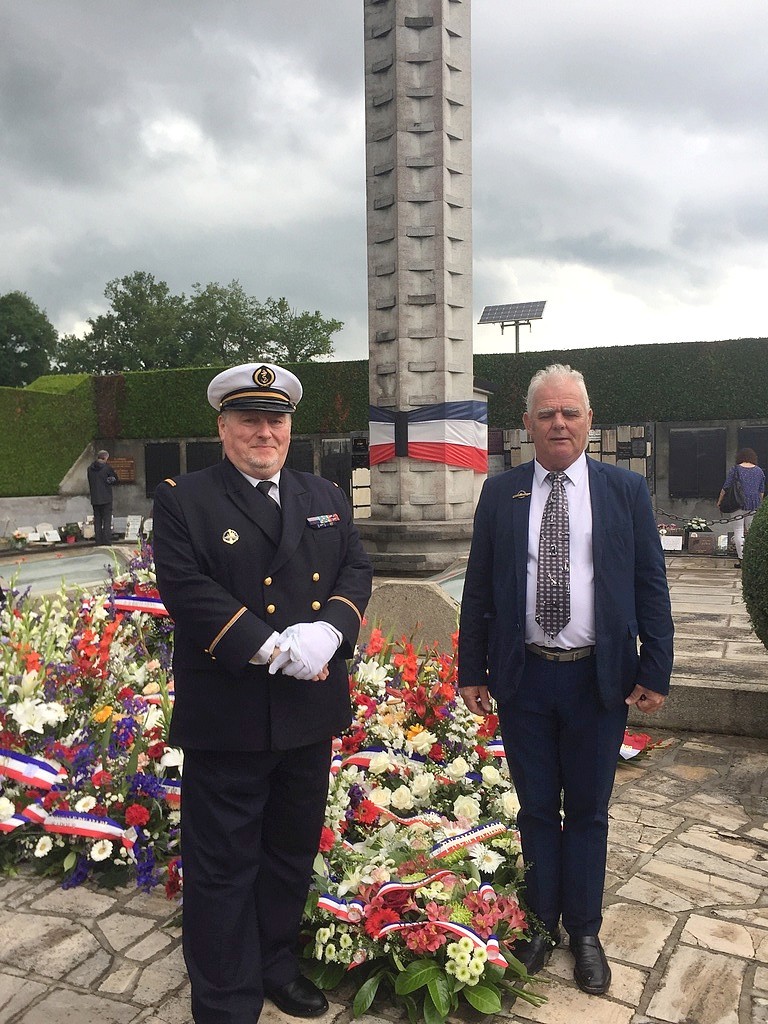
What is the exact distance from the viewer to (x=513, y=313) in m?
25.0

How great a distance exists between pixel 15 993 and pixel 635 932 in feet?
6.94

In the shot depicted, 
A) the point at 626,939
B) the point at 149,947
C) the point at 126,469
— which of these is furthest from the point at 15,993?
the point at 126,469

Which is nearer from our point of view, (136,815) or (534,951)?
(534,951)

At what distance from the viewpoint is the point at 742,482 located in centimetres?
1309

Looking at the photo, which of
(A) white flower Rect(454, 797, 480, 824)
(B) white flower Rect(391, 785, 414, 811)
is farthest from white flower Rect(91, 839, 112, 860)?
(A) white flower Rect(454, 797, 480, 824)

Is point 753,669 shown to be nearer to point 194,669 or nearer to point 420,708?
point 420,708

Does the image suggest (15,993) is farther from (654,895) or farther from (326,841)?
(654,895)

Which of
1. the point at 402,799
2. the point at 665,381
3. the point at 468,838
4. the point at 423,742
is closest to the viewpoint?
the point at 468,838

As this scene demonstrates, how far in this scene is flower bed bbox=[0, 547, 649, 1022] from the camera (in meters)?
2.76

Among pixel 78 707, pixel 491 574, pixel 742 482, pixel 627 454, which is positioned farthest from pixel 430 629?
pixel 627 454

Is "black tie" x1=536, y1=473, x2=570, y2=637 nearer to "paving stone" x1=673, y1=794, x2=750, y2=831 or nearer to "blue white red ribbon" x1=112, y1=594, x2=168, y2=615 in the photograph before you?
"paving stone" x1=673, y1=794, x2=750, y2=831

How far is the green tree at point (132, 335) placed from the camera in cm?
4953

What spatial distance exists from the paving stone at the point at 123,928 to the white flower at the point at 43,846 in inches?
18.4

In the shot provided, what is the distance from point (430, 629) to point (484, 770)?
205cm
